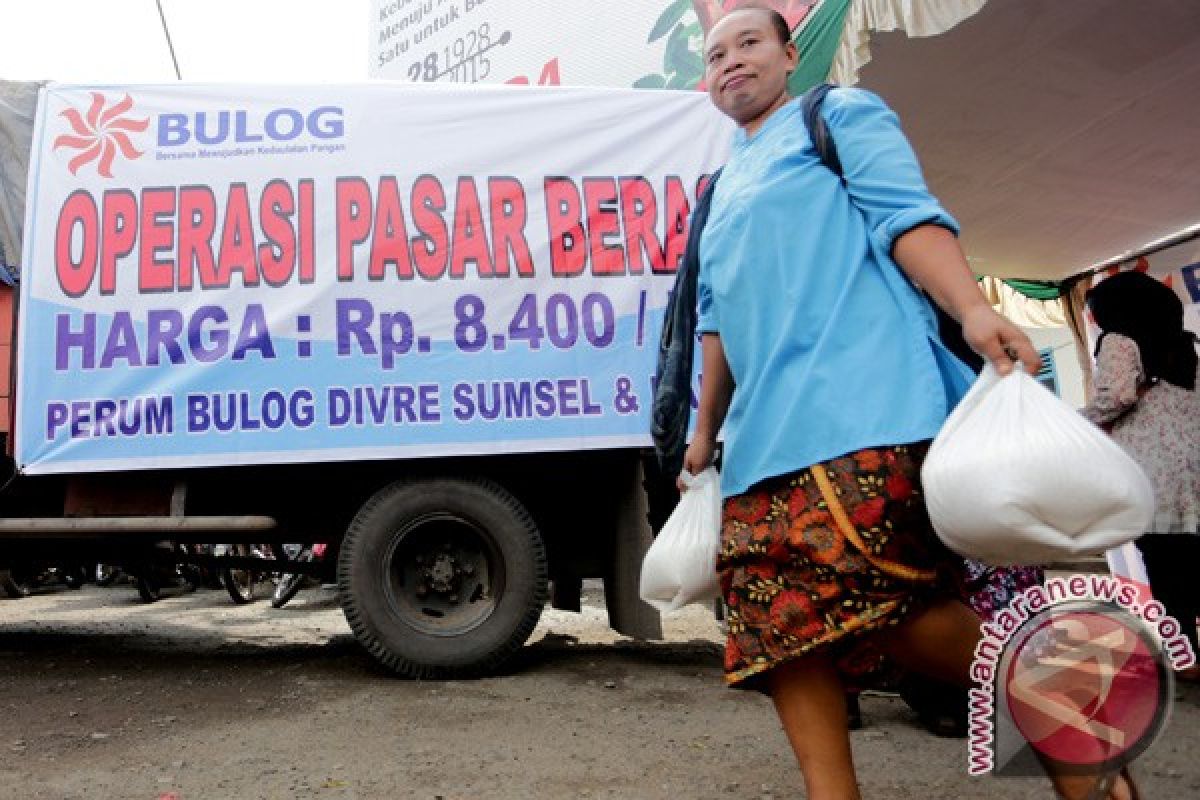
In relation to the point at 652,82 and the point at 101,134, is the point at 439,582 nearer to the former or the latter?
the point at 101,134

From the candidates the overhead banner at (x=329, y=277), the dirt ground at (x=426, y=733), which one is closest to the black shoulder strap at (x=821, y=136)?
the dirt ground at (x=426, y=733)

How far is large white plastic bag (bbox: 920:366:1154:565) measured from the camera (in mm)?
1204

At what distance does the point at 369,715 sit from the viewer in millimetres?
3229

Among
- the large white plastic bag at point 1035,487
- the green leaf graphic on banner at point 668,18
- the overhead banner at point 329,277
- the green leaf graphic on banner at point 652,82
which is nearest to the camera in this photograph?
the large white plastic bag at point 1035,487

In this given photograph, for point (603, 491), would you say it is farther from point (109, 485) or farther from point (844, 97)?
point (844, 97)

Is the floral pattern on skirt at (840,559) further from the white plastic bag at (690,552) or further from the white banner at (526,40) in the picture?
the white banner at (526,40)

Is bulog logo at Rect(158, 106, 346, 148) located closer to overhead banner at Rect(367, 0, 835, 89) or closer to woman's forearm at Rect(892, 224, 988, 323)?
woman's forearm at Rect(892, 224, 988, 323)

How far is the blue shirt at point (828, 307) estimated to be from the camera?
145 centimetres

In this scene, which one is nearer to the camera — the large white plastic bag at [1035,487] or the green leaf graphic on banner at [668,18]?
the large white plastic bag at [1035,487]

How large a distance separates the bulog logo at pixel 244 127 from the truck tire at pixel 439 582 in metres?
1.56

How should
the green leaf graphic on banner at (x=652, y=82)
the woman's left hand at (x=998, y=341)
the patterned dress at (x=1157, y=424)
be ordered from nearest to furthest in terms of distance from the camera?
the woman's left hand at (x=998, y=341), the patterned dress at (x=1157, y=424), the green leaf graphic on banner at (x=652, y=82)

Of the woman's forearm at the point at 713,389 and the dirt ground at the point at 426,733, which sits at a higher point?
the woman's forearm at the point at 713,389

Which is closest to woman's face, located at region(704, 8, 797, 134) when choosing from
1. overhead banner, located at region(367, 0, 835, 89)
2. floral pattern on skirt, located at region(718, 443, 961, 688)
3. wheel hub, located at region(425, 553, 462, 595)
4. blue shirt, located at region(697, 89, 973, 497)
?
blue shirt, located at region(697, 89, 973, 497)

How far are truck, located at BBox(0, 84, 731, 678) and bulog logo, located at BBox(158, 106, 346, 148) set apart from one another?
0.03ft
